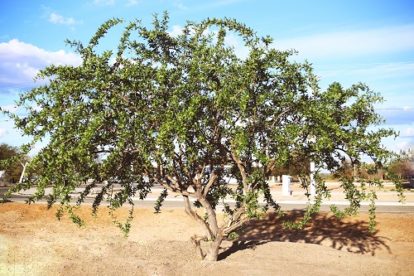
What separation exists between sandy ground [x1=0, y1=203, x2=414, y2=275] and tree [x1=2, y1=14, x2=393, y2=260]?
9.85ft

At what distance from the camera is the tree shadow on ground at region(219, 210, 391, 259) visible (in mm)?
19984

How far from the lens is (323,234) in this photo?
22.2 meters

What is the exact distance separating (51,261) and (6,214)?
14.4 metres

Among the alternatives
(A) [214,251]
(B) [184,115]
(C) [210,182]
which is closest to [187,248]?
(A) [214,251]

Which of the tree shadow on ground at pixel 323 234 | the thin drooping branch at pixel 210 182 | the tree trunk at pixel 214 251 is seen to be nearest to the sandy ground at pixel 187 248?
the tree shadow on ground at pixel 323 234

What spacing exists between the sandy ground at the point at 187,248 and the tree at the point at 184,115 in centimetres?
300

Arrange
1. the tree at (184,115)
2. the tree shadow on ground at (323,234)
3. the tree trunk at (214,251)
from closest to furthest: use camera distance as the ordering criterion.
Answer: the tree at (184,115), the tree trunk at (214,251), the tree shadow on ground at (323,234)

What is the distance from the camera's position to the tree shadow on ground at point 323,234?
20.0 metres

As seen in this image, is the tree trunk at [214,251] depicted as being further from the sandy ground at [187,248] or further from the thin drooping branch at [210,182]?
the thin drooping branch at [210,182]

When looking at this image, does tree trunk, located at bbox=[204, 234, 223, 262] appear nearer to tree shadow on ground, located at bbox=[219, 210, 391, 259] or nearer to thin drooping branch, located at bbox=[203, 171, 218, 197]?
thin drooping branch, located at bbox=[203, 171, 218, 197]

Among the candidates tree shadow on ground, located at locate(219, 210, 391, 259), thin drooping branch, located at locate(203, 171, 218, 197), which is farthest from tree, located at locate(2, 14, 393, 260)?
tree shadow on ground, located at locate(219, 210, 391, 259)

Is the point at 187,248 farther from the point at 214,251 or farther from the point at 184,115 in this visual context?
the point at 184,115

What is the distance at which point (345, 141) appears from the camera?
497 inches

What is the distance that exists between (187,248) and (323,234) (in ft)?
28.9
